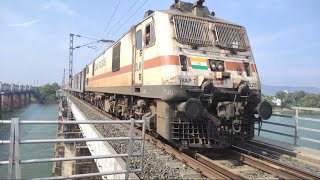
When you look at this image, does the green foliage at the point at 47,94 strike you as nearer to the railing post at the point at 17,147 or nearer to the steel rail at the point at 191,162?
the steel rail at the point at 191,162

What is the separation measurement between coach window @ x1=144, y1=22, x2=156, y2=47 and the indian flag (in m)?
1.25

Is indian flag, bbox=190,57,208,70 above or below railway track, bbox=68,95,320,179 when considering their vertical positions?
above

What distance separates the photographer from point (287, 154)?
8875 mm

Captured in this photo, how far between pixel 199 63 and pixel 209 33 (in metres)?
1.19

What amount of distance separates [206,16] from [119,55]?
442cm

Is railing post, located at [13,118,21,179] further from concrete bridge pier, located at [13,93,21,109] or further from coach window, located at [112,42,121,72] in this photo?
concrete bridge pier, located at [13,93,21,109]

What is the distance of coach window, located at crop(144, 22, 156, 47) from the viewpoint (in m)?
8.76

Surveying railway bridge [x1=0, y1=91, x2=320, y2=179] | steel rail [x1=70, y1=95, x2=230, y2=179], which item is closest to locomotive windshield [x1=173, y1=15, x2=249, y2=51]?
railway bridge [x1=0, y1=91, x2=320, y2=179]

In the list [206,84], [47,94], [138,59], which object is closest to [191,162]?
[206,84]

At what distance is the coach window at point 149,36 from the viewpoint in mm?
8758

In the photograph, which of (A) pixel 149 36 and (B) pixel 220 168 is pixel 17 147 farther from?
(A) pixel 149 36

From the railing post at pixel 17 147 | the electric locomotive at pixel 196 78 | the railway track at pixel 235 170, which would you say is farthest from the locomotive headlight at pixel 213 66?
the railing post at pixel 17 147

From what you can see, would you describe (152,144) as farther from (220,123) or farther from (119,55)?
(119,55)

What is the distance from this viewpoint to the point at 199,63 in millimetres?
8148
